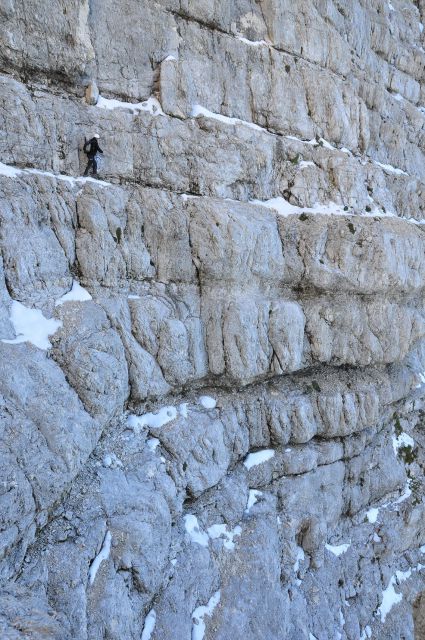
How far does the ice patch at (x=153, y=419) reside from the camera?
14234 mm

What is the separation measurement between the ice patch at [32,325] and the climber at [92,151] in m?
5.67

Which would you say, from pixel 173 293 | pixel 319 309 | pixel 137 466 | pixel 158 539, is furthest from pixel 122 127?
pixel 158 539

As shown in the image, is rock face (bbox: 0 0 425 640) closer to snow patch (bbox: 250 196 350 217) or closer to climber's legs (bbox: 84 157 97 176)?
snow patch (bbox: 250 196 350 217)

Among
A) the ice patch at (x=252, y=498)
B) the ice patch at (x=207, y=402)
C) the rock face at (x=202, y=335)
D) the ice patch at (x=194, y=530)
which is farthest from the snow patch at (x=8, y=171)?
the ice patch at (x=252, y=498)

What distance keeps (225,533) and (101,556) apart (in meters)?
5.35

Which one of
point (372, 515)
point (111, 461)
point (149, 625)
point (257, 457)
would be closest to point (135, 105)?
point (111, 461)

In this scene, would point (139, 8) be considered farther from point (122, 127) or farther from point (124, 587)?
point (124, 587)

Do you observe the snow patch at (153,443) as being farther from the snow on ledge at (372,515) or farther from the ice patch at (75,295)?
the snow on ledge at (372,515)

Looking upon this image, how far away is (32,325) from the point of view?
1202 centimetres

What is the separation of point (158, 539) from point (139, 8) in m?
19.1

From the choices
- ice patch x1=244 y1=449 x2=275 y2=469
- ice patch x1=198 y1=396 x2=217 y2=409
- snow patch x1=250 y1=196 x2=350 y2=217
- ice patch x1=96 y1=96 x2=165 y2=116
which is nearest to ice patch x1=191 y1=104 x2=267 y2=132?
ice patch x1=96 y1=96 x2=165 y2=116

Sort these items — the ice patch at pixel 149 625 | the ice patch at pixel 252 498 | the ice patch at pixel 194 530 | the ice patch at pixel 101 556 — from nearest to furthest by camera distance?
the ice patch at pixel 101 556, the ice patch at pixel 149 625, the ice patch at pixel 194 530, the ice patch at pixel 252 498

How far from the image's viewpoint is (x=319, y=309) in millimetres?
18438

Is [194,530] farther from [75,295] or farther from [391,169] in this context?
[391,169]
